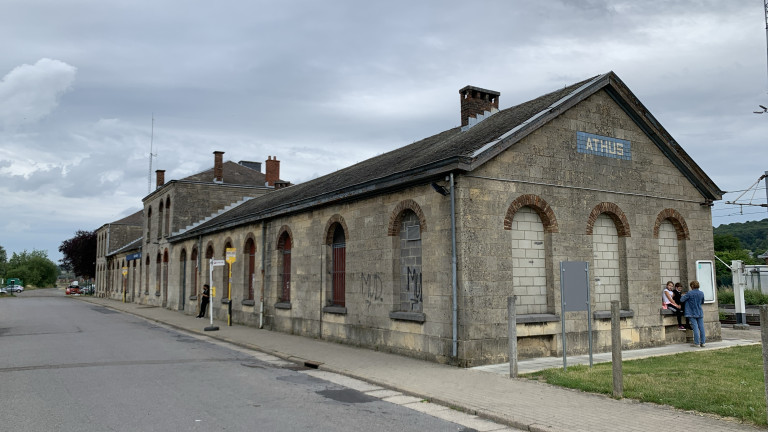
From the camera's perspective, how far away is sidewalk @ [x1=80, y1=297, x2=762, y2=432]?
6.70 m

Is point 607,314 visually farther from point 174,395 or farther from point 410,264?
point 174,395

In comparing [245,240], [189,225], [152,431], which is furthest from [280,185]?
[152,431]

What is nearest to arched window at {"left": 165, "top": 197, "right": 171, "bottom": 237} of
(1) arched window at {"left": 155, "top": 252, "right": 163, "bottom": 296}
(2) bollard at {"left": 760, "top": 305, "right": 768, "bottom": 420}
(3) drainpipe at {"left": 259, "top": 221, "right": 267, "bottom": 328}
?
(1) arched window at {"left": 155, "top": 252, "right": 163, "bottom": 296}

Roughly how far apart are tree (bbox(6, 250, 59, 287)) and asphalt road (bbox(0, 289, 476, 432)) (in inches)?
4721

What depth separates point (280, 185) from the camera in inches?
1396

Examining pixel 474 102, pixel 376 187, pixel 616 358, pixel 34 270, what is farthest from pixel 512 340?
pixel 34 270

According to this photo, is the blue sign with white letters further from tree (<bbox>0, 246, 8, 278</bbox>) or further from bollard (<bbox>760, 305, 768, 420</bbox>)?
tree (<bbox>0, 246, 8, 278</bbox>)

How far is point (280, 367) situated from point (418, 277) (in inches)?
139

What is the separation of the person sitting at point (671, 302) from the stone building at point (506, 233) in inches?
10.4

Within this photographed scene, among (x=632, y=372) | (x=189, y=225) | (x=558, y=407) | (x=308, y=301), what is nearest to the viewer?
(x=558, y=407)

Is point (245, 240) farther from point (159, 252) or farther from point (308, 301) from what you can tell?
point (159, 252)

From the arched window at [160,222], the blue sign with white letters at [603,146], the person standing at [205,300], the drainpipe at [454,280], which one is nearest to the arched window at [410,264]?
the drainpipe at [454,280]

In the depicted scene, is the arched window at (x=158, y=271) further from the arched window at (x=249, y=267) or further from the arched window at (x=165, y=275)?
the arched window at (x=249, y=267)

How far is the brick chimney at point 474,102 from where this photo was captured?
1723cm
